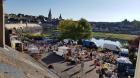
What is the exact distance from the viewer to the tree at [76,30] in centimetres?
6519

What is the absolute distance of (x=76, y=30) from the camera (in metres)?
67.3

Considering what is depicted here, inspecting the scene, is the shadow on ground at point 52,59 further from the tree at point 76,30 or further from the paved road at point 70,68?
the tree at point 76,30

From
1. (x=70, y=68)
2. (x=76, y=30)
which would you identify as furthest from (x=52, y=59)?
(x=76, y=30)

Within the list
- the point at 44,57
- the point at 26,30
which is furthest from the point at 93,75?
the point at 26,30

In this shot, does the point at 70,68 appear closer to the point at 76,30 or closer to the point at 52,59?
the point at 52,59

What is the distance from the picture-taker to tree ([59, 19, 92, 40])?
65.2 metres

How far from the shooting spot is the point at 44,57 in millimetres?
33750

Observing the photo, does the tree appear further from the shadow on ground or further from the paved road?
the paved road

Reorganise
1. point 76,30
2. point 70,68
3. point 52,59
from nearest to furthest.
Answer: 1. point 70,68
2. point 52,59
3. point 76,30

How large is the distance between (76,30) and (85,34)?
13.0 ft

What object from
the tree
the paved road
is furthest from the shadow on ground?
the tree

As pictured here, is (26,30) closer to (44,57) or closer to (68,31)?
(68,31)

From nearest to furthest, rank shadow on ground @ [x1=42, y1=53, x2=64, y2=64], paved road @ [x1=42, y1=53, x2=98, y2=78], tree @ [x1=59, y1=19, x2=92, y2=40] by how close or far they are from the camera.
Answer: paved road @ [x1=42, y1=53, x2=98, y2=78] → shadow on ground @ [x1=42, y1=53, x2=64, y2=64] → tree @ [x1=59, y1=19, x2=92, y2=40]

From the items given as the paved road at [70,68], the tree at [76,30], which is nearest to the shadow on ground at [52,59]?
the paved road at [70,68]
